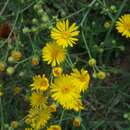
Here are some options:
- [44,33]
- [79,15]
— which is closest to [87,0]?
[79,15]

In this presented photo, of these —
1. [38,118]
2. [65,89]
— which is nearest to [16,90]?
[38,118]

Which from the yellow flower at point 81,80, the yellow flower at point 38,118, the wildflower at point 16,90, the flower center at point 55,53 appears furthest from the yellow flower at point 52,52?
the wildflower at point 16,90

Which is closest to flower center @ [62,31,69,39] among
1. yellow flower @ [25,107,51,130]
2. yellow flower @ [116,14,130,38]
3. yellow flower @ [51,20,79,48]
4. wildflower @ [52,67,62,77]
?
yellow flower @ [51,20,79,48]

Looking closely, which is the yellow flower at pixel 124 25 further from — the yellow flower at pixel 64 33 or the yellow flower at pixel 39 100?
the yellow flower at pixel 39 100

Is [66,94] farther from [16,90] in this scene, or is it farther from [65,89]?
[16,90]

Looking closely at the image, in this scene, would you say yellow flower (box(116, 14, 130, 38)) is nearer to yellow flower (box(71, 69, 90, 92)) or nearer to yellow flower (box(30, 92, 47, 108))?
yellow flower (box(71, 69, 90, 92))
